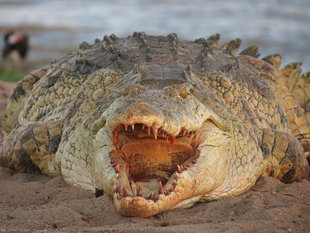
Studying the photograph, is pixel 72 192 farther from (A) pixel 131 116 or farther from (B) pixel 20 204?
(A) pixel 131 116

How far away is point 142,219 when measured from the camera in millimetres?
3773

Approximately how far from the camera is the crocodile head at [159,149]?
12.1 ft

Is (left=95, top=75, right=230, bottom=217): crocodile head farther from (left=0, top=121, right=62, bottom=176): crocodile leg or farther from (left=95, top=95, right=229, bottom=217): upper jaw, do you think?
(left=0, top=121, right=62, bottom=176): crocodile leg

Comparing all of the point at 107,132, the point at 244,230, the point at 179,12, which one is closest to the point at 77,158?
the point at 107,132

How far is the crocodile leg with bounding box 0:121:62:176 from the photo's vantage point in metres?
5.02

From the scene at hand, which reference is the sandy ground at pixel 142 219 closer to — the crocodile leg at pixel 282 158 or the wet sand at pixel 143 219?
the wet sand at pixel 143 219

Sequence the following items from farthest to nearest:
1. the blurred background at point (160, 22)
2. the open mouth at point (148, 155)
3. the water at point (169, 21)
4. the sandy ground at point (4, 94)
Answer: the water at point (169, 21), the blurred background at point (160, 22), the sandy ground at point (4, 94), the open mouth at point (148, 155)

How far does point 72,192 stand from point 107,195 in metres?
0.38

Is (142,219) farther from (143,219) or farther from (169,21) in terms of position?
(169,21)

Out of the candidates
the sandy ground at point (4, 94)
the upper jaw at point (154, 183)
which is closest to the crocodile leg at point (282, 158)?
the upper jaw at point (154, 183)

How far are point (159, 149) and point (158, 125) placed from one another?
0.69m

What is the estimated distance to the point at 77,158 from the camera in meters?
4.62

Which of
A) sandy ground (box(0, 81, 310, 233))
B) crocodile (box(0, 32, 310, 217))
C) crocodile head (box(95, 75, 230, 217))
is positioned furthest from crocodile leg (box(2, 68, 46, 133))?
crocodile head (box(95, 75, 230, 217))

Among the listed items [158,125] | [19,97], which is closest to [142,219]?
[158,125]
